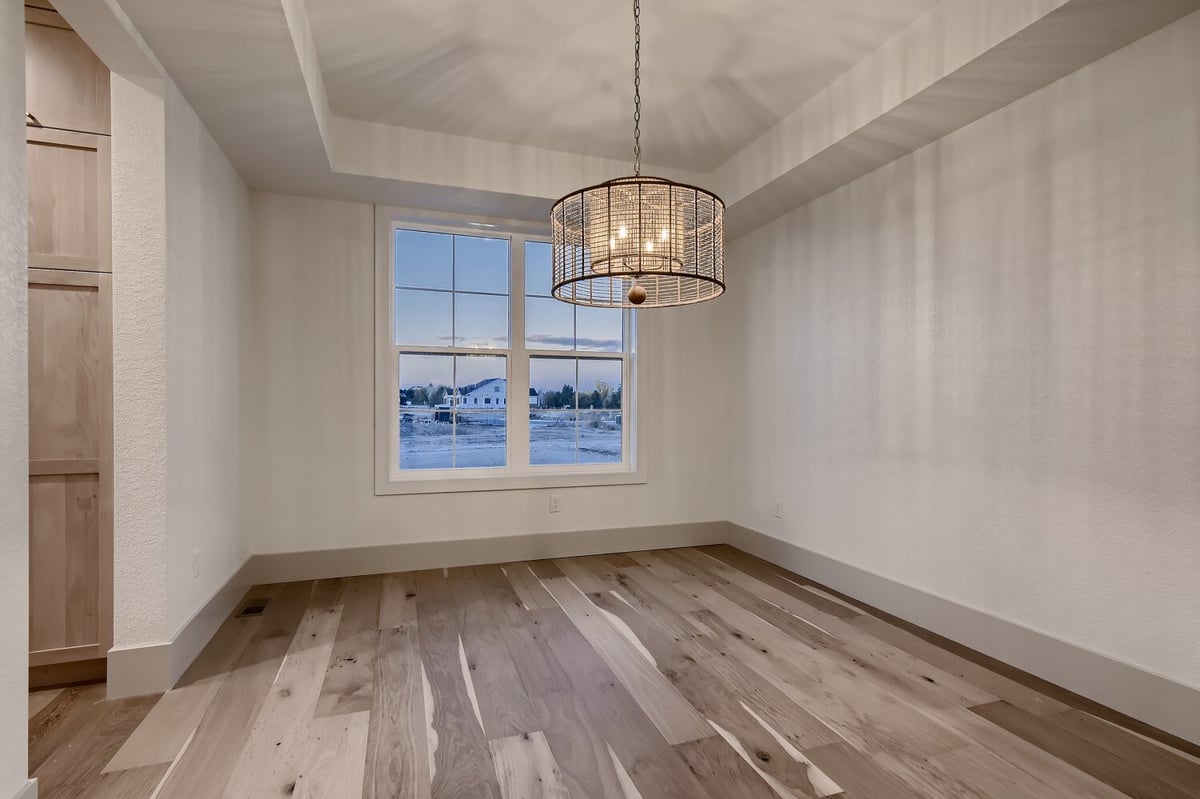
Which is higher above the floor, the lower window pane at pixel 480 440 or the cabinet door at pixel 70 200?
the cabinet door at pixel 70 200

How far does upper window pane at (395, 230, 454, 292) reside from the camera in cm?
391

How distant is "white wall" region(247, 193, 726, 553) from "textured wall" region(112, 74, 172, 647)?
4.38 feet

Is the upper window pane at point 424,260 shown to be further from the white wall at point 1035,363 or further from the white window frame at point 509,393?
the white wall at point 1035,363

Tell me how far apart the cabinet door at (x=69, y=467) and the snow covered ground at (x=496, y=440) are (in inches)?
70.2

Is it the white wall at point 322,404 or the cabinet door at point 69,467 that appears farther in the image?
the white wall at point 322,404

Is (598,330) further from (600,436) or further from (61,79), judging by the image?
(61,79)

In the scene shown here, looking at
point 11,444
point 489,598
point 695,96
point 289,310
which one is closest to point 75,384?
point 11,444

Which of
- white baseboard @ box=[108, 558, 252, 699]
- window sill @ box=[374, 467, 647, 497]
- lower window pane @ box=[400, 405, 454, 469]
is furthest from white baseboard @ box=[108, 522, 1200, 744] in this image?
lower window pane @ box=[400, 405, 454, 469]

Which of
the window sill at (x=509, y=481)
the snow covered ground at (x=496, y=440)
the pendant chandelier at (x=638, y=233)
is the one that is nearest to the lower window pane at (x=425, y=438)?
the snow covered ground at (x=496, y=440)

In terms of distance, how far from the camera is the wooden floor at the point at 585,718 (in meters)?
1.67

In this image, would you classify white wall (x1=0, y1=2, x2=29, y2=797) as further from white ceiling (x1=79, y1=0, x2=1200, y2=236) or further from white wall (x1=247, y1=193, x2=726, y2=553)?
white wall (x1=247, y1=193, x2=726, y2=553)

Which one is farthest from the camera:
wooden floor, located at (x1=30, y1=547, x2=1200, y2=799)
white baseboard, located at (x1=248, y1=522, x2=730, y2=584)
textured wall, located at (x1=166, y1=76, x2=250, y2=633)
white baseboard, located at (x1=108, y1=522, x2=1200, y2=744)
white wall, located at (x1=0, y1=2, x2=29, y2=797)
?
white baseboard, located at (x1=248, y1=522, x2=730, y2=584)

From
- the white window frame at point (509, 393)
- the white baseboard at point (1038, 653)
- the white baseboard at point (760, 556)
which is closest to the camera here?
the white baseboard at point (1038, 653)

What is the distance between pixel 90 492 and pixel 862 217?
381 centimetres
